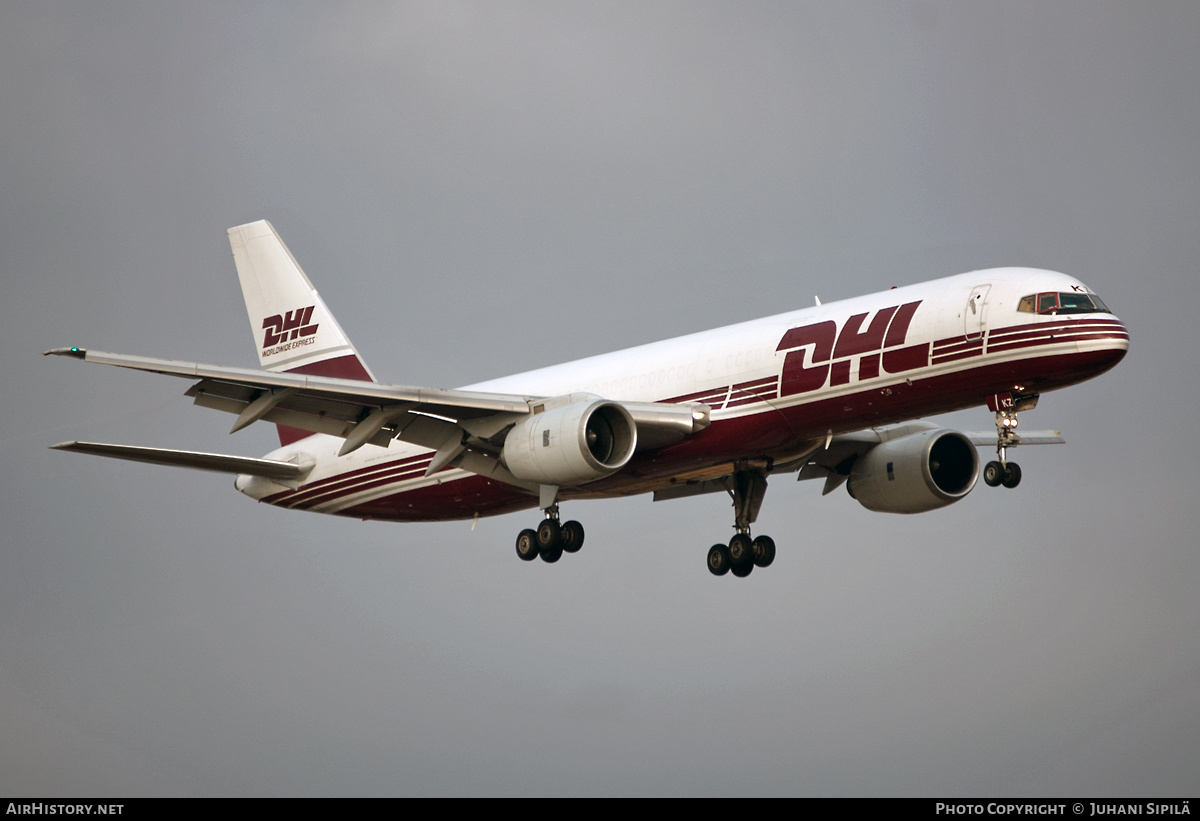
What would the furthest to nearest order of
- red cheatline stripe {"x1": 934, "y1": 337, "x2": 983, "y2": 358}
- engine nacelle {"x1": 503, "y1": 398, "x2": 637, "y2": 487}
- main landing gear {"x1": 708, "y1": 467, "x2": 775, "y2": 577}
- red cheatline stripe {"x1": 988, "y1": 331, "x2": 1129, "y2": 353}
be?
1. main landing gear {"x1": 708, "y1": 467, "x2": 775, "y2": 577}
2. engine nacelle {"x1": 503, "y1": 398, "x2": 637, "y2": 487}
3. red cheatline stripe {"x1": 934, "y1": 337, "x2": 983, "y2": 358}
4. red cheatline stripe {"x1": 988, "y1": 331, "x2": 1129, "y2": 353}

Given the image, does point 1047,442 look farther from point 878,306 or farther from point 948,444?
point 878,306

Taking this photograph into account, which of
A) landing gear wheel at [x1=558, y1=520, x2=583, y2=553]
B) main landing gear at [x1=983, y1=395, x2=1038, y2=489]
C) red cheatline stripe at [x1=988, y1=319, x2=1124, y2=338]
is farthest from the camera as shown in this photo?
landing gear wheel at [x1=558, y1=520, x2=583, y2=553]

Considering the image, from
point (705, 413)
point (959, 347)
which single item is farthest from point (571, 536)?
point (959, 347)

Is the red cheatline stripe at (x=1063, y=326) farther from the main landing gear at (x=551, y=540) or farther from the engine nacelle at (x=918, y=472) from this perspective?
the main landing gear at (x=551, y=540)

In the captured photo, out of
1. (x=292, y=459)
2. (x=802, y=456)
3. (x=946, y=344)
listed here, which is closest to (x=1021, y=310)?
(x=946, y=344)

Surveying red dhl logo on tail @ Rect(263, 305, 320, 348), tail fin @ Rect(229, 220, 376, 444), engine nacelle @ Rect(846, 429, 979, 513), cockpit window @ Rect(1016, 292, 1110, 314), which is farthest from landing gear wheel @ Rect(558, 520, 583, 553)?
cockpit window @ Rect(1016, 292, 1110, 314)

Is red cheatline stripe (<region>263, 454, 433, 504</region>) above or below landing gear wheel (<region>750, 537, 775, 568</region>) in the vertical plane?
above

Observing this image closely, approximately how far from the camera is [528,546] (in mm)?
39906

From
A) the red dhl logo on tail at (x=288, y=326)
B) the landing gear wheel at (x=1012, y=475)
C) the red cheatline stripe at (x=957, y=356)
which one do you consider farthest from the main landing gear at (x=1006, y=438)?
the red dhl logo on tail at (x=288, y=326)

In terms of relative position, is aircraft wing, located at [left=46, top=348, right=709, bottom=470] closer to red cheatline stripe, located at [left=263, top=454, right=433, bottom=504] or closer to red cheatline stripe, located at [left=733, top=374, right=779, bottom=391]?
red cheatline stripe, located at [left=733, top=374, right=779, bottom=391]

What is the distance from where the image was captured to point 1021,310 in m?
33.0

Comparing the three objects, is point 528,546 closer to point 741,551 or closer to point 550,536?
point 550,536

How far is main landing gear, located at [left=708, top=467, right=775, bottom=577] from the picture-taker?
134 feet

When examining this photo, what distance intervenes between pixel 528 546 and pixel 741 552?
18.7 ft
